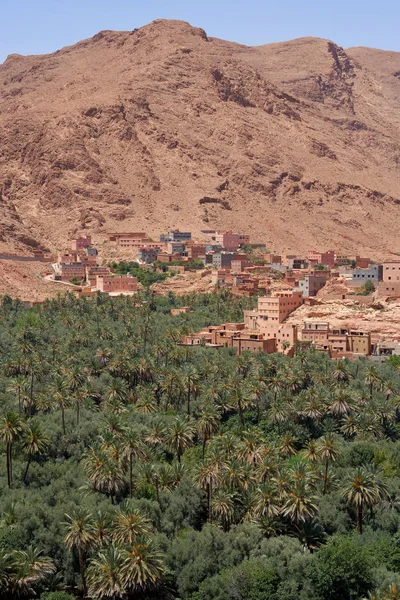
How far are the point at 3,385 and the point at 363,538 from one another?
34.0 meters

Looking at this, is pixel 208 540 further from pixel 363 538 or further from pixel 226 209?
pixel 226 209

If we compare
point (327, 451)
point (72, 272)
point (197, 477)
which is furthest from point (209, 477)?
point (72, 272)

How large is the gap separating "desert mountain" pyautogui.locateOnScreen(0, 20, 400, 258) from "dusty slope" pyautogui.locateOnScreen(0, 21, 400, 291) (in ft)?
0.88

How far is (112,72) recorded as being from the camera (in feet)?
638

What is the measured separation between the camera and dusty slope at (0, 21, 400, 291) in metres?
154

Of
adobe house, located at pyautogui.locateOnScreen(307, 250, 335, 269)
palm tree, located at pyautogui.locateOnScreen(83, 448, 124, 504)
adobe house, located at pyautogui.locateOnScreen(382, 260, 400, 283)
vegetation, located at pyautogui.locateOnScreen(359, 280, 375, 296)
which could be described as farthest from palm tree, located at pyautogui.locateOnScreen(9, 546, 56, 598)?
adobe house, located at pyautogui.locateOnScreen(307, 250, 335, 269)

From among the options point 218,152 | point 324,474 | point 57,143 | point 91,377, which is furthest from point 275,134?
point 324,474

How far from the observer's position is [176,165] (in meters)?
168

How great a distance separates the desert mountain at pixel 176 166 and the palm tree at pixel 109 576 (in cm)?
10085

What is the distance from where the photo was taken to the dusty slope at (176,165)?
154 meters

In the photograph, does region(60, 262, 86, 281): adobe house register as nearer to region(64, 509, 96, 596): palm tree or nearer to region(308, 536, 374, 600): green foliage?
region(64, 509, 96, 596): palm tree

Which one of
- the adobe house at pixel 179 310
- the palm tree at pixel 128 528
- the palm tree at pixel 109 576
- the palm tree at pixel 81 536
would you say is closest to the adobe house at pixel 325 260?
the adobe house at pixel 179 310

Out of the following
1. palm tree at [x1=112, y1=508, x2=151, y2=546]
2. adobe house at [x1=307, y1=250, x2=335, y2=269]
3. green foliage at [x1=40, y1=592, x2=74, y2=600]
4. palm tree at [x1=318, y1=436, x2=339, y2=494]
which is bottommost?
green foliage at [x1=40, y1=592, x2=74, y2=600]

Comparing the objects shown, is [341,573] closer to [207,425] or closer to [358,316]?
[207,425]
